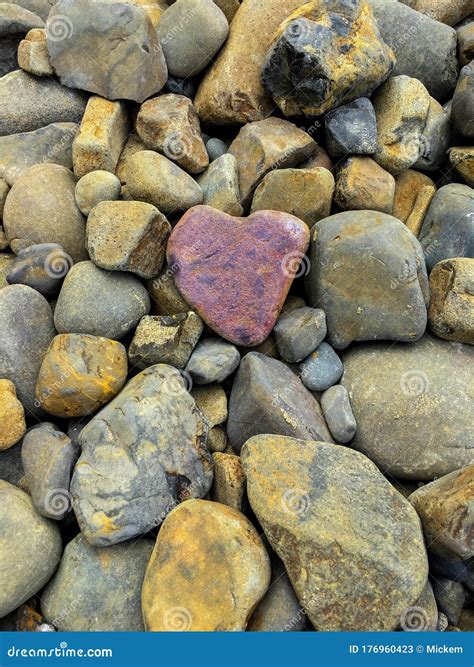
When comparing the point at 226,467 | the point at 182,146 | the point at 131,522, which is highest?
the point at 182,146

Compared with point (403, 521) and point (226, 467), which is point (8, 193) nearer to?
point (226, 467)

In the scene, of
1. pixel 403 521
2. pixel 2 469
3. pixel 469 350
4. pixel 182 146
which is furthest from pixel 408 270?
pixel 2 469

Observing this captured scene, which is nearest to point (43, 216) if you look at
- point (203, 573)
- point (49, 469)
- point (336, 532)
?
point (49, 469)

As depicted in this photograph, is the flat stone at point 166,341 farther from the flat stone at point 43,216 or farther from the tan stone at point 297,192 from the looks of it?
the tan stone at point 297,192

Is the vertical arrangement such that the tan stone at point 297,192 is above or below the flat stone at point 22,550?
above

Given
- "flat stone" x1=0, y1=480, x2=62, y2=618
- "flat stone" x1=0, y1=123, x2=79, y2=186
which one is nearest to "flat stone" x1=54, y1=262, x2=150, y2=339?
"flat stone" x1=0, y1=480, x2=62, y2=618

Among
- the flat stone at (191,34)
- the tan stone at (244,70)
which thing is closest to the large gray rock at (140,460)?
the tan stone at (244,70)

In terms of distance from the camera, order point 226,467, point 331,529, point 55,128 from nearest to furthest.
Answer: point 331,529
point 226,467
point 55,128
